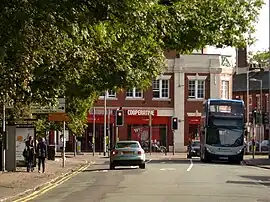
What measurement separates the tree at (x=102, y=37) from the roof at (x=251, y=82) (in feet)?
245

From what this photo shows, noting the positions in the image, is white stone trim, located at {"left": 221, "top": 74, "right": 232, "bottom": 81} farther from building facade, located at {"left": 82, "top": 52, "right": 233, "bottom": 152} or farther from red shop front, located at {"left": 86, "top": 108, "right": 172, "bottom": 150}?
red shop front, located at {"left": 86, "top": 108, "right": 172, "bottom": 150}

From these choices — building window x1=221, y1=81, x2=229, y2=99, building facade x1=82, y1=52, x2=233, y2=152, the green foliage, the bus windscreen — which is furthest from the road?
the green foliage

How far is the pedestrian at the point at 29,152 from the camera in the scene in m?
32.2

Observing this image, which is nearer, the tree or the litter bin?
the tree

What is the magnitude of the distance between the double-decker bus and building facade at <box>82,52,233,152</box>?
85.3 ft

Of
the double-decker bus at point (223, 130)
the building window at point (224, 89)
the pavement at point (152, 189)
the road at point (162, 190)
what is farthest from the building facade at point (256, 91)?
the road at point (162, 190)

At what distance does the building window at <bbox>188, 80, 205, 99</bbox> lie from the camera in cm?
7456

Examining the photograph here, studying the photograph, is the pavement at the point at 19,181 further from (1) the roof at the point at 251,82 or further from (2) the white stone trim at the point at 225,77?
(1) the roof at the point at 251,82

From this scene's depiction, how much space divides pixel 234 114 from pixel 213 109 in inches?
57.1

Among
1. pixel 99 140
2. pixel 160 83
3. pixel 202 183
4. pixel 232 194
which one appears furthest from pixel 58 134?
pixel 232 194

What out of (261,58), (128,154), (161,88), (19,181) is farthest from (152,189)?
(261,58)

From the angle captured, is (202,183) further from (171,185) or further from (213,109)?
(213,109)

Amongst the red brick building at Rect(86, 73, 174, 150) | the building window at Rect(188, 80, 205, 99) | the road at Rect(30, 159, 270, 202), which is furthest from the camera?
the building window at Rect(188, 80, 205, 99)

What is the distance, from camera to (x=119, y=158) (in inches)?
1438
